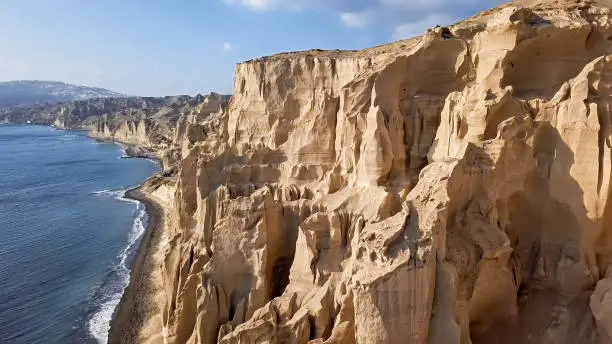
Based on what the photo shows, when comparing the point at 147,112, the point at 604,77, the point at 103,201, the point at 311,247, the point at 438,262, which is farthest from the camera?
the point at 147,112

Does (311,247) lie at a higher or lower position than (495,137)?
lower

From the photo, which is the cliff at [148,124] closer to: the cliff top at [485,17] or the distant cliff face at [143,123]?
the distant cliff face at [143,123]

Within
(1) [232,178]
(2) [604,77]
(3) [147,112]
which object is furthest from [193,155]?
(3) [147,112]

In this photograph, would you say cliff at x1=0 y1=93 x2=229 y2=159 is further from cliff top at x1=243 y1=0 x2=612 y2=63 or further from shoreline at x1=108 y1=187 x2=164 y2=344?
cliff top at x1=243 y1=0 x2=612 y2=63

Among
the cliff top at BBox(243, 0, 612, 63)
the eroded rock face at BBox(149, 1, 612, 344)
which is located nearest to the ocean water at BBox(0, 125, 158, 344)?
the eroded rock face at BBox(149, 1, 612, 344)

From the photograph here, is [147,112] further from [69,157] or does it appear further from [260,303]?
[260,303]

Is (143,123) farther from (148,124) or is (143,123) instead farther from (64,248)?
(64,248)

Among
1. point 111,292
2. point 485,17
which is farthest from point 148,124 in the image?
point 485,17
